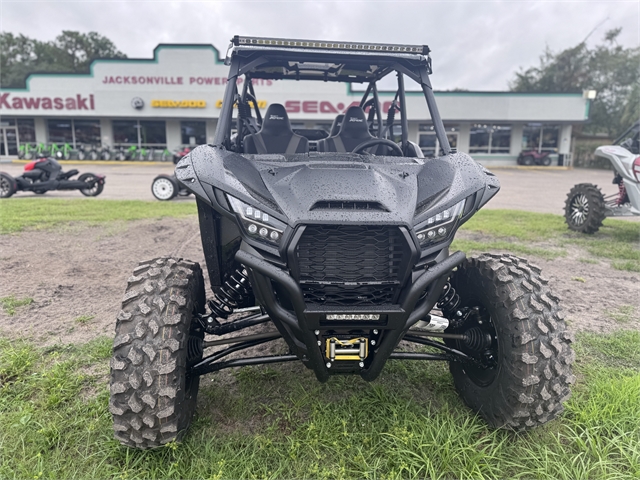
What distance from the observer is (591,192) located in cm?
823

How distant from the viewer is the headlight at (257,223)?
216 cm

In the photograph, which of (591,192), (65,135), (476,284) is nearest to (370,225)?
(476,284)

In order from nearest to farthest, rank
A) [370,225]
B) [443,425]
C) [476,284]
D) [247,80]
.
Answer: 1. [370,225]
2. [443,425]
3. [476,284]
4. [247,80]

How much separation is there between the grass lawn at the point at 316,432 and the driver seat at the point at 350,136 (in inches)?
79.9

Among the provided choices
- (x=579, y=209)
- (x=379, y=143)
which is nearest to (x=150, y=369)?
(x=379, y=143)

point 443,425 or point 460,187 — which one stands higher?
point 460,187

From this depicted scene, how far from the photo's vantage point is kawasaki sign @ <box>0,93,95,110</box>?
3066cm

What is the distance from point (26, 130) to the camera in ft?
106

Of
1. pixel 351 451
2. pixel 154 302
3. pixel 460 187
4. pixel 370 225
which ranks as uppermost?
pixel 460 187

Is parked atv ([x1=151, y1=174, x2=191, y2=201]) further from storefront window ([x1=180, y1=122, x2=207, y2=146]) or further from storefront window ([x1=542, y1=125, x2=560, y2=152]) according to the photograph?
storefront window ([x1=542, y1=125, x2=560, y2=152])

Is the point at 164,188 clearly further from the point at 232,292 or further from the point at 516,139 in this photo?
the point at 516,139

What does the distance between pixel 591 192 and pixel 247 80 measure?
7036mm

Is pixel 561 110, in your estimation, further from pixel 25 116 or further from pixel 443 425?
pixel 25 116

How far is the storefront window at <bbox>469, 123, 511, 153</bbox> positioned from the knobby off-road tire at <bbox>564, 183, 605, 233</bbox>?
26.1 meters
